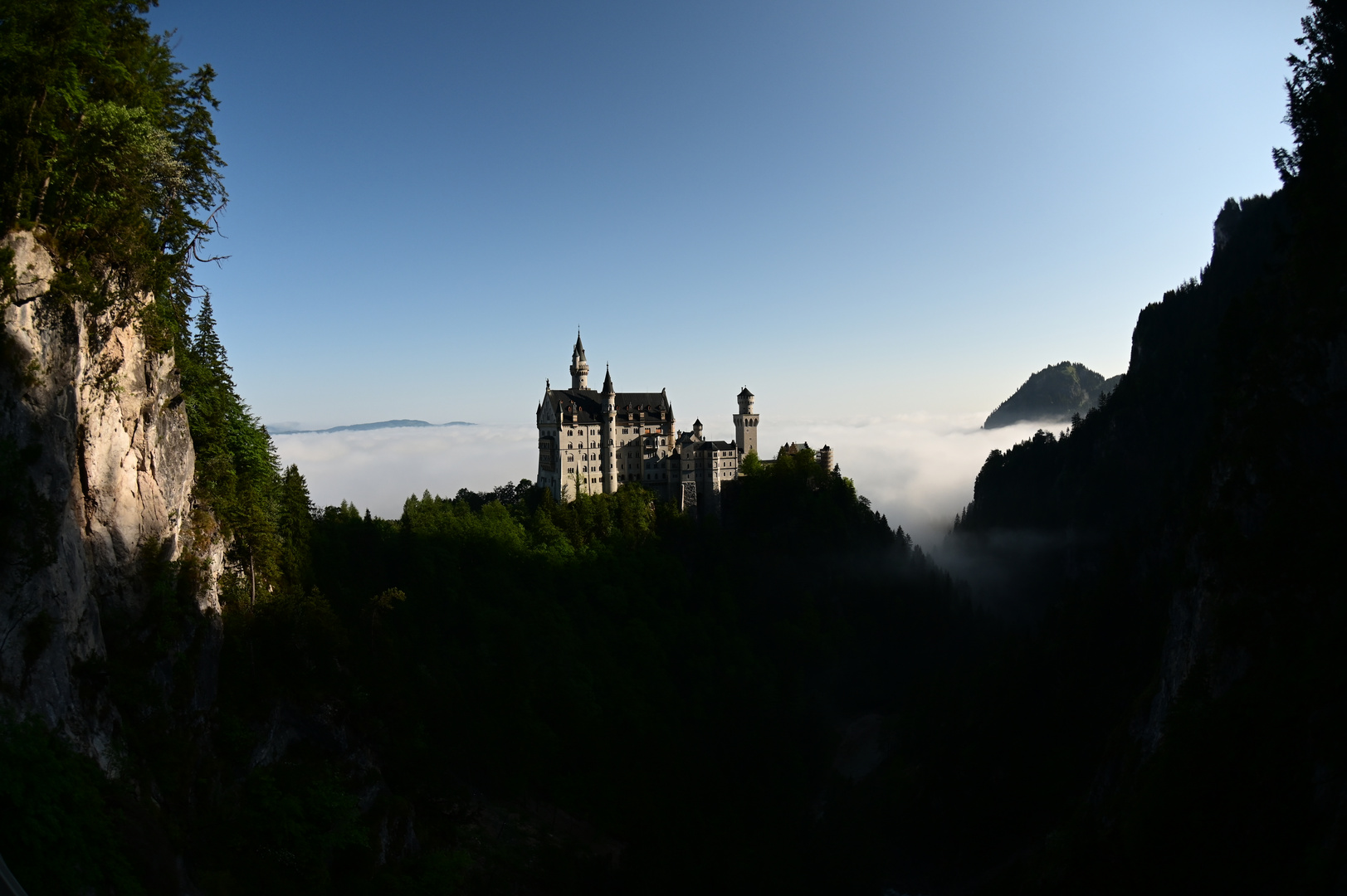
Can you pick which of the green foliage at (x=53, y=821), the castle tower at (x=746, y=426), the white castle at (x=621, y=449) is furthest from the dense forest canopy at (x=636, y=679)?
the castle tower at (x=746, y=426)

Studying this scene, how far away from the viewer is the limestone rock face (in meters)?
22.8

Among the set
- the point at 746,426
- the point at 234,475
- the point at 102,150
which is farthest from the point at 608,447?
the point at 102,150

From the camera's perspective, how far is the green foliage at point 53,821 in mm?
18516

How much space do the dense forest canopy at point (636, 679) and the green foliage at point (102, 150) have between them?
134 mm

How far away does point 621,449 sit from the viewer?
102312mm

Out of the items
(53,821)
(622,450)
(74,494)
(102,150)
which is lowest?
(53,821)

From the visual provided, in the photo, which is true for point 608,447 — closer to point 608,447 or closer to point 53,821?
point 608,447

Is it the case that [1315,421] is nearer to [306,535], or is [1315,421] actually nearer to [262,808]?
[262,808]

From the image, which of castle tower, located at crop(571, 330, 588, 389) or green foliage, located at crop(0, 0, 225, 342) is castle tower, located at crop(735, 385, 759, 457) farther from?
green foliage, located at crop(0, 0, 225, 342)

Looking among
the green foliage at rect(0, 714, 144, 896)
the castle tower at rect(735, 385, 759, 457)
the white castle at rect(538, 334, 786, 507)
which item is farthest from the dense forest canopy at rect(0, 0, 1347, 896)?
the castle tower at rect(735, 385, 759, 457)

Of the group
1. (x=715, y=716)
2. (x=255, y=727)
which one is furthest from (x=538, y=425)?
(x=255, y=727)

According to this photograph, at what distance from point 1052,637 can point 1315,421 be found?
4498 cm

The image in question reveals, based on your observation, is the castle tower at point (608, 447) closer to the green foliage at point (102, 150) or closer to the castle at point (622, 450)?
the castle at point (622, 450)

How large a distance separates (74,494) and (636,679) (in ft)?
183
